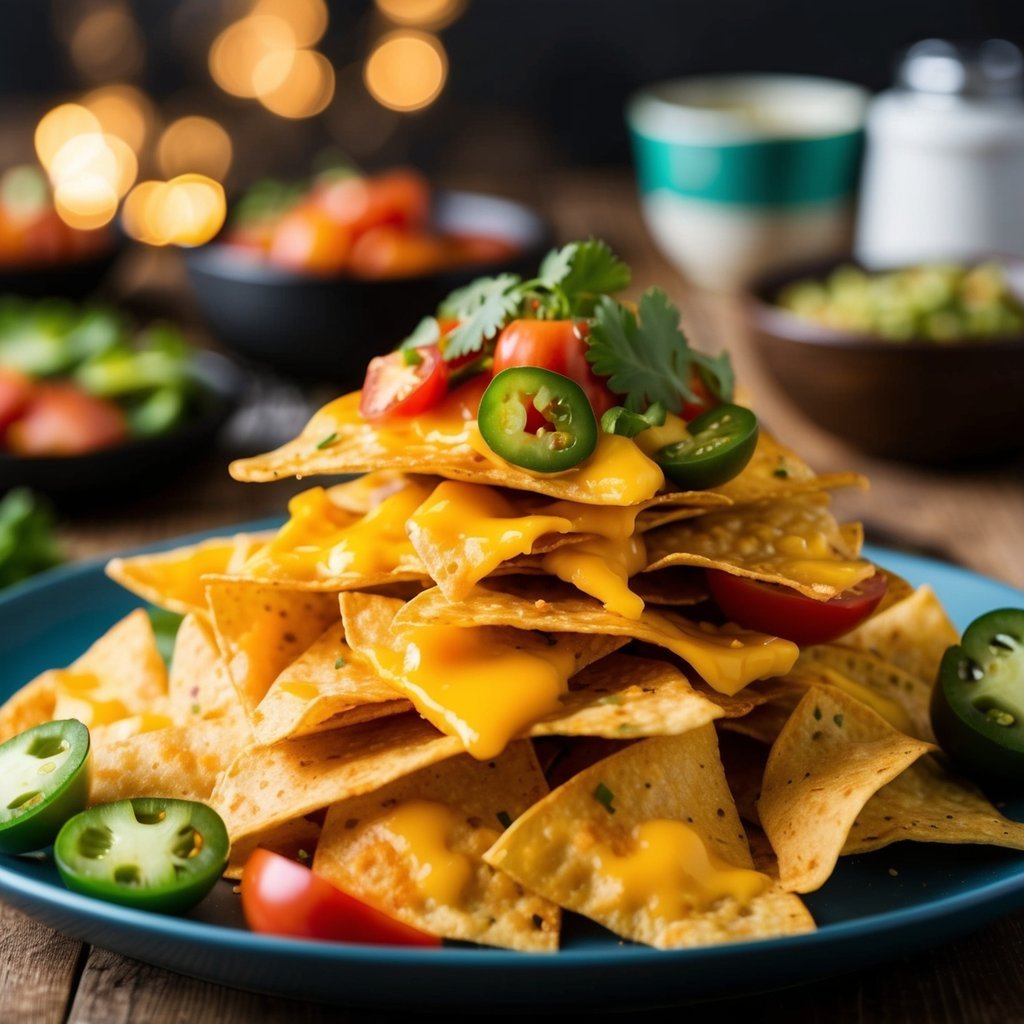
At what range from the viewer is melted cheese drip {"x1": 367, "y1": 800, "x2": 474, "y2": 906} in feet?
5.61

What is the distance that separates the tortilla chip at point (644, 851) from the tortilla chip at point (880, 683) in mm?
349

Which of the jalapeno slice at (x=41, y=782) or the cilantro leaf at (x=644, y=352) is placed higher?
the cilantro leaf at (x=644, y=352)

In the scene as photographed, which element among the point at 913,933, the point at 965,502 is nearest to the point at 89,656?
the point at 913,933

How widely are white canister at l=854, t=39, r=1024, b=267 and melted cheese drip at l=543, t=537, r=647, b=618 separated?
266 centimetres

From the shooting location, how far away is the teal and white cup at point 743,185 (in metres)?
4.98

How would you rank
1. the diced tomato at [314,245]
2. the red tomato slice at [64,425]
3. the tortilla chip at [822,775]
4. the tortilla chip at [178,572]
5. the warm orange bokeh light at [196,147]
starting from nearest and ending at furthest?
the tortilla chip at [822,775], the tortilla chip at [178,572], the red tomato slice at [64,425], the diced tomato at [314,245], the warm orange bokeh light at [196,147]

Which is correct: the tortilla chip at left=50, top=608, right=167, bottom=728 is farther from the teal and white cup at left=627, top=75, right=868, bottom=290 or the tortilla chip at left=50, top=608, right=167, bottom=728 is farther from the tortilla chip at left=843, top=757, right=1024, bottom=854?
the teal and white cup at left=627, top=75, right=868, bottom=290

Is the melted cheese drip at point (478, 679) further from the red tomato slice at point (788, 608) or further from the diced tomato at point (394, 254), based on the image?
the diced tomato at point (394, 254)

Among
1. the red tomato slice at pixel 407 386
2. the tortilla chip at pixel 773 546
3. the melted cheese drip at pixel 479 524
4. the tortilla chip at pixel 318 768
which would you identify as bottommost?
the tortilla chip at pixel 318 768

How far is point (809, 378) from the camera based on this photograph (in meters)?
3.81

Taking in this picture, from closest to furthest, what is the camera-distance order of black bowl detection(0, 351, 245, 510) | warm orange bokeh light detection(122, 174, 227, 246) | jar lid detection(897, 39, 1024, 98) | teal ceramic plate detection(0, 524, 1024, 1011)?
teal ceramic plate detection(0, 524, 1024, 1011) < black bowl detection(0, 351, 245, 510) < jar lid detection(897, 39, 1024, 98) < warm orange bokeh light detection(122, 174, 227, 246)

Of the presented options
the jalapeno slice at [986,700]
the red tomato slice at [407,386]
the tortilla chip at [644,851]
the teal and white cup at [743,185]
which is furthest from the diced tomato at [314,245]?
the tortilla chip at [644,851]

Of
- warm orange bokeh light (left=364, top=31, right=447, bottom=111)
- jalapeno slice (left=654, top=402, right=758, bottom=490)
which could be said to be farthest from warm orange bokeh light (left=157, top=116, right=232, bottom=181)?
jalapeno slice (left=654, top=402, right=758, bottom=490)

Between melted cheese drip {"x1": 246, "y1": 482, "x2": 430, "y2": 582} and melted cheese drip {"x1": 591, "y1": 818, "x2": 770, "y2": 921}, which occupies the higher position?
melted cheese drip {"x1": 246, "y1": 482, "x2": 430, "y2": 582}
